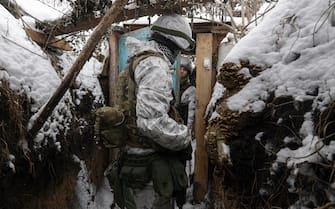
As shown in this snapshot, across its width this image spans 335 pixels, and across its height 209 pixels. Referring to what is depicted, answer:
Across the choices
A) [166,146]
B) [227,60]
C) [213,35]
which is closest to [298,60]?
[227,60]

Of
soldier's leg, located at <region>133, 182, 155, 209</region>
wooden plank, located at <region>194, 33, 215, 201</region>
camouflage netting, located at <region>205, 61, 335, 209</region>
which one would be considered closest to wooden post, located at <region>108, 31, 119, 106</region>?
wooden plank, located at <region>194, 33, 215, 201</region>

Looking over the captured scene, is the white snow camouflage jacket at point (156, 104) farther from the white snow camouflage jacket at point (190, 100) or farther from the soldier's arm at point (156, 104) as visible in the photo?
the white snow camouflage jacket at point (190, 100)

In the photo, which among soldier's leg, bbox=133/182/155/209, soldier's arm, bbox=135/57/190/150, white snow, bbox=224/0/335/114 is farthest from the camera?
soldier's leg, bbox=133/182/155/209

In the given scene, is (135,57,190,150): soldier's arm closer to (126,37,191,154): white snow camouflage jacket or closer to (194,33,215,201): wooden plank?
(126,37,191,154): white snow camouflage jacket

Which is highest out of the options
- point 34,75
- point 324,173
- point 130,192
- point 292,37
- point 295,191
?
point 292,37

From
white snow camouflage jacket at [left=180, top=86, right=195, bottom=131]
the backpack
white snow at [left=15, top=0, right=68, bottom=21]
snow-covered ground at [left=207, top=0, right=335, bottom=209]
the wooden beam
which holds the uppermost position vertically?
white snow at [left=15, top=0, right=68, bottom=21]

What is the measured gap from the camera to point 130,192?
2.73m

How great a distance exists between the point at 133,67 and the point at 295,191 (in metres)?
1.50

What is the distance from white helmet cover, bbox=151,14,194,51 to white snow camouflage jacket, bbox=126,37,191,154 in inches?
11.4

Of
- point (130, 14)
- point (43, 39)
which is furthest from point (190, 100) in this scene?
point (43, 39)

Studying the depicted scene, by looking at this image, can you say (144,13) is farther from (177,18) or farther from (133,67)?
(133,67)

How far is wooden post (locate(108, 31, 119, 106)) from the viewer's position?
17.2ft

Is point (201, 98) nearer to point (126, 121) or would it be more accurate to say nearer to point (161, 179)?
point (126, 121)

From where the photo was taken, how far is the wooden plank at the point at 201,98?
450cm
